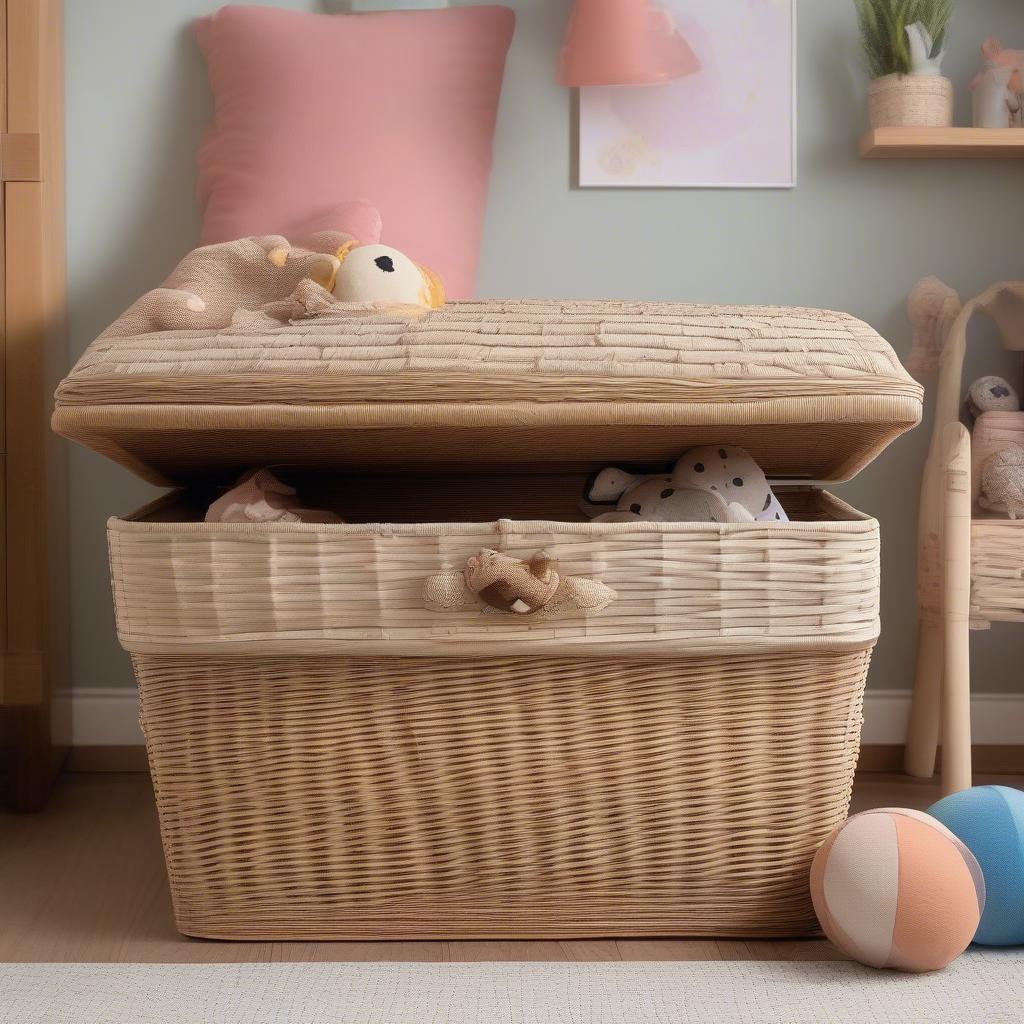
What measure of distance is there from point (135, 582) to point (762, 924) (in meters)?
0.72

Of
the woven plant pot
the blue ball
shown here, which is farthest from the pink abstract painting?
the blue ball

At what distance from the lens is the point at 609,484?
1.33 meters

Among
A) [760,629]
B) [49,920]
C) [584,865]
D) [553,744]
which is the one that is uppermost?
[760,629]

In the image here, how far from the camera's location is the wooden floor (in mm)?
1163

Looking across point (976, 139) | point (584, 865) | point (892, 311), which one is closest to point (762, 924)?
point (584, 865)

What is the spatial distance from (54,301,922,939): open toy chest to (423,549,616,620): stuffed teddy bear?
0.02m

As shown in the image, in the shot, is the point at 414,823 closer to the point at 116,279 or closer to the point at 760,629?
the point at 760,629

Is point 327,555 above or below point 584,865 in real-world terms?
above

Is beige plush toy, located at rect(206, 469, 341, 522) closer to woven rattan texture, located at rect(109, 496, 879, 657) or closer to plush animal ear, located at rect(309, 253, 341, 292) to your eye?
woven rattan texture, located at rect(109, 496, 879, 657)

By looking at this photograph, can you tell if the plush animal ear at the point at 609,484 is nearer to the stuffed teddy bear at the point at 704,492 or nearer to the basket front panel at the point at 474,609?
the stuffed teddy bear at the point at 704,492

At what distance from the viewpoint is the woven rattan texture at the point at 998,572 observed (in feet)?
4.80

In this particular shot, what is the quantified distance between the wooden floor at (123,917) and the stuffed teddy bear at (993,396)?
1.87ft

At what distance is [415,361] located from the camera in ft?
3.48

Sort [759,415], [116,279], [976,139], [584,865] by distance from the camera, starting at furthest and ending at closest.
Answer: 1. [116,279]
2. [976,139]
3. [584,865]
4. [759,415]
